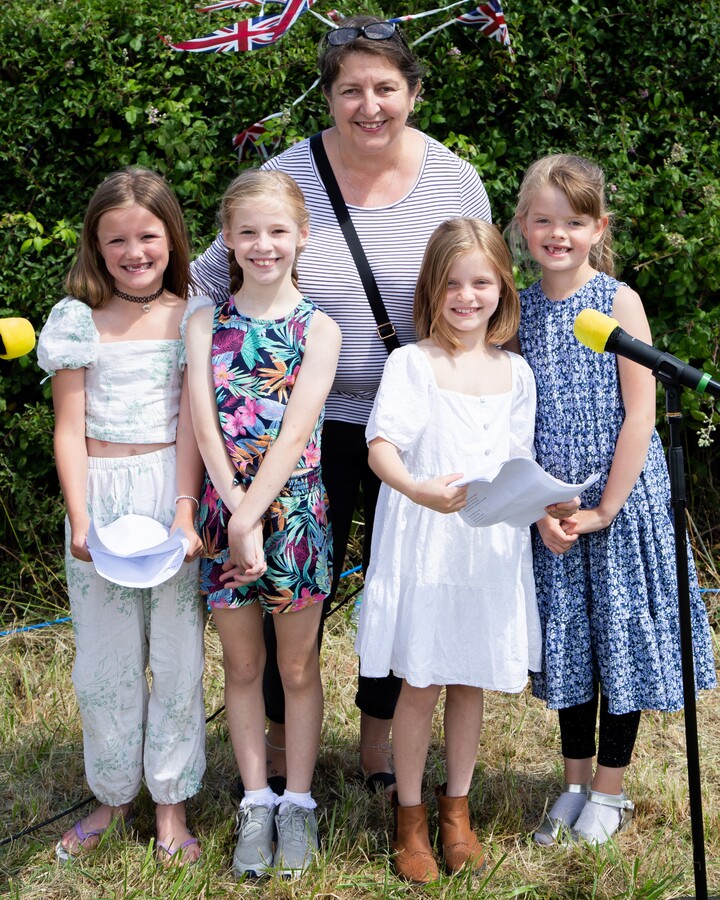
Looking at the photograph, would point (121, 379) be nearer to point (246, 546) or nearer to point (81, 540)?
point (81, 540)

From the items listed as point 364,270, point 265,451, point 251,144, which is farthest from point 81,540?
point 251,144

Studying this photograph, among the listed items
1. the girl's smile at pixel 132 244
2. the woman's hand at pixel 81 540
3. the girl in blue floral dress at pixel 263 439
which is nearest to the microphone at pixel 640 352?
the girl in blue floral dress at pixel 263 439

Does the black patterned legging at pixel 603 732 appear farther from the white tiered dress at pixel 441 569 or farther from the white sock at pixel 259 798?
the white sock at pixel 259 798

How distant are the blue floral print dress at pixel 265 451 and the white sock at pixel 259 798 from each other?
1.80ft

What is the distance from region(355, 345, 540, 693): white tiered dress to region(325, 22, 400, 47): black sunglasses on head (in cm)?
86

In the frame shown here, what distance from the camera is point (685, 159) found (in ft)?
13.6

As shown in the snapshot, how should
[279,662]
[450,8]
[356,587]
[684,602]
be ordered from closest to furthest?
[684,602] → [279,662] → [450,8] → [356,587]

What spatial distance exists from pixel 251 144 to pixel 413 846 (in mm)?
2872

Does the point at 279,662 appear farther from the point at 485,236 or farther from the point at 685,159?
the point at 685,159

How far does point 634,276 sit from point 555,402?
1.90 meters

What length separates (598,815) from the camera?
2830 mm

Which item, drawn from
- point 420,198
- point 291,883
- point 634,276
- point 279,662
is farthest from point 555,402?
point 634,276

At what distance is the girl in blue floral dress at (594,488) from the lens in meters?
2.61

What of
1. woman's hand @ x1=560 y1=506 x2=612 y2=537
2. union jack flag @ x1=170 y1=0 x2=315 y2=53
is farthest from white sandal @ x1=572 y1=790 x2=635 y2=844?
union jack flag @ x1=170 y1=0 x2=315 y2=53
